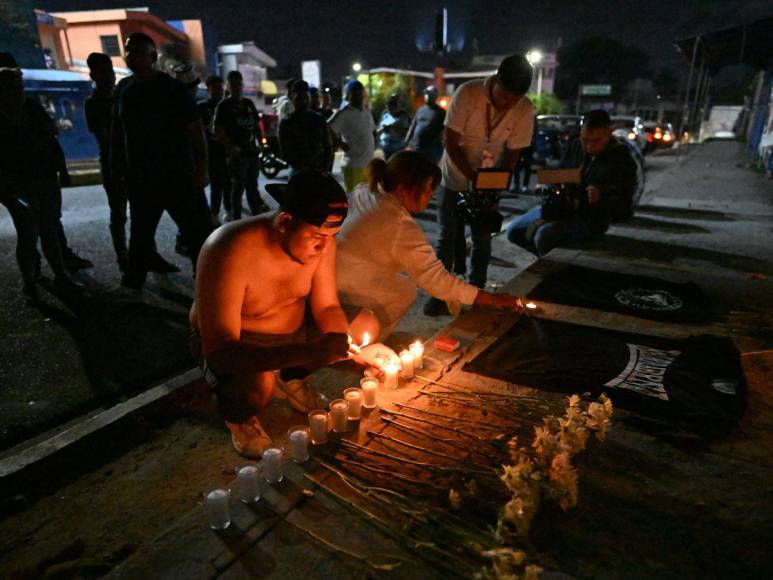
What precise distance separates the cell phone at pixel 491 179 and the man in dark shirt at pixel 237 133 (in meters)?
3.98

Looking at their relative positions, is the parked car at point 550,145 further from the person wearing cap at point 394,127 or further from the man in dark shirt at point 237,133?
the man in dark shirt at point 237,133

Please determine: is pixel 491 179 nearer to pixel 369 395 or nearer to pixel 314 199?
pixel 369 395

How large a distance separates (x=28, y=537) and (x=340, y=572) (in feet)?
4.77

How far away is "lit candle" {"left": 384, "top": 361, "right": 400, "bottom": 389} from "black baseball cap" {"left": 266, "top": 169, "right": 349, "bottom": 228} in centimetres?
98

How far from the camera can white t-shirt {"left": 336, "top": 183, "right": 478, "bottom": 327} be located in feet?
10.3

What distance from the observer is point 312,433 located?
2.37m

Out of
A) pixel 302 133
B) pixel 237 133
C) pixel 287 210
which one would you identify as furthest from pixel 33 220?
pixel 287 210

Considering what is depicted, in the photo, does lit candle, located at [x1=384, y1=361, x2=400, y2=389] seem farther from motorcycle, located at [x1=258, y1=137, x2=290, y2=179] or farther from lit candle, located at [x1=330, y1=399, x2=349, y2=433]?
motorcycle, located at [x1=258, y1=137, x2=290, y2=179]

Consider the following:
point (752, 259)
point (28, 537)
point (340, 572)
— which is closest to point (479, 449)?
point (340, 572)

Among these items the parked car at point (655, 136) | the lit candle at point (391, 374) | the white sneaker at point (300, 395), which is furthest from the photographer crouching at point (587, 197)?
the parked car at point (655, 136)

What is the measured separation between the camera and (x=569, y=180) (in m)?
5.03

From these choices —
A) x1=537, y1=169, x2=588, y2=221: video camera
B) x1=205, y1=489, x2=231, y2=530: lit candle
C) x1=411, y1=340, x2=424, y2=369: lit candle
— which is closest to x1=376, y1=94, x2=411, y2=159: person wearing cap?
x1=537, y1=169, x2=588, y2=221: video camera

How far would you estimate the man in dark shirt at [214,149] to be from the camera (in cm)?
702

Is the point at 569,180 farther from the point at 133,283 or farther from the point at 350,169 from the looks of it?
the point at 133,283
